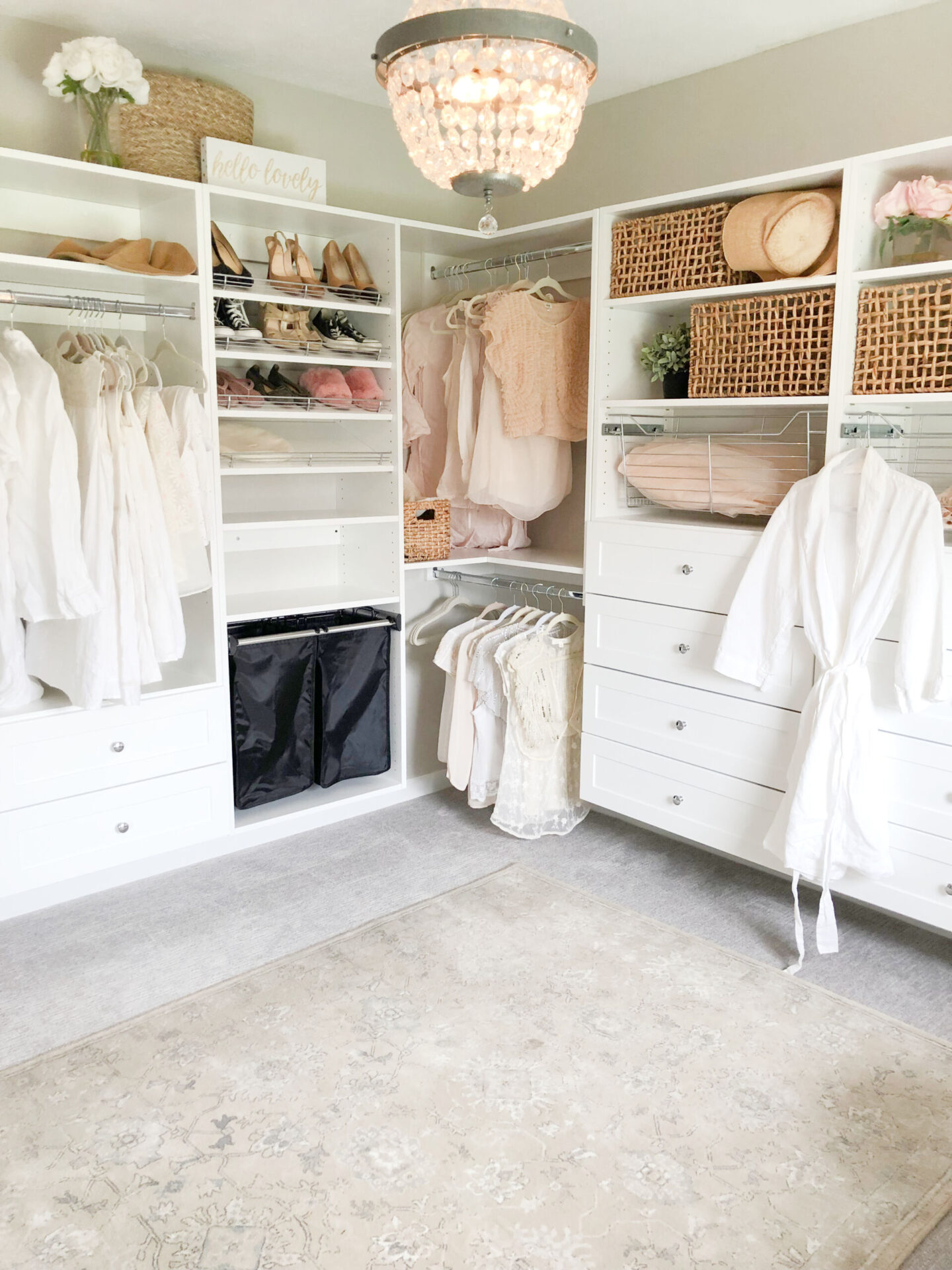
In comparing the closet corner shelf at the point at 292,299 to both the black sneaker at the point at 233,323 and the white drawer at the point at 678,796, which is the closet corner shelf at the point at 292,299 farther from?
the white drawer at the point at 678,796

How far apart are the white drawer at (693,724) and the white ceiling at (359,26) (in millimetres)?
1917

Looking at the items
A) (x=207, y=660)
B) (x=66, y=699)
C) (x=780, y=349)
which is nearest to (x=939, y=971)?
(x=780, y=349)

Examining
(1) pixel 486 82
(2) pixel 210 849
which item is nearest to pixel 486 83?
(1) pixel 486 82

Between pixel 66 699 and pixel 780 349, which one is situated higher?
pixel 780 349

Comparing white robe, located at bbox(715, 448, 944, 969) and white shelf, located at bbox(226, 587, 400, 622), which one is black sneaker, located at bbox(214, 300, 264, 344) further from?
white robe, located at bbox(715, 448, 944, 969)

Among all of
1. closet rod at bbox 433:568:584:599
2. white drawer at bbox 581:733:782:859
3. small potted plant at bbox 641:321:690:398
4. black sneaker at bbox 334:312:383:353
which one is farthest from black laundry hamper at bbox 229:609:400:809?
small potted plant at bbox 641:321:690:398

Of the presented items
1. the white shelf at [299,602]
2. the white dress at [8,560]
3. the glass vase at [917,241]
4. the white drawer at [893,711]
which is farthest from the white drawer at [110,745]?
the glass vase at [917,241]

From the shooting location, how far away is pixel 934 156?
2469 mm

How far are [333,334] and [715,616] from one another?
1569 mm

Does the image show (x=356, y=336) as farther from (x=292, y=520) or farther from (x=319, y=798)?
(x=319, y=798)

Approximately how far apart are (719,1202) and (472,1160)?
0.46 m

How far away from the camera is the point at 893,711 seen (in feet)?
8.47

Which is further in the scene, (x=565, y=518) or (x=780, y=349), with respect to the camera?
(x=565, y=518)

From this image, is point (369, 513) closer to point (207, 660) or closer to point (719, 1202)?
point (207, 660)
